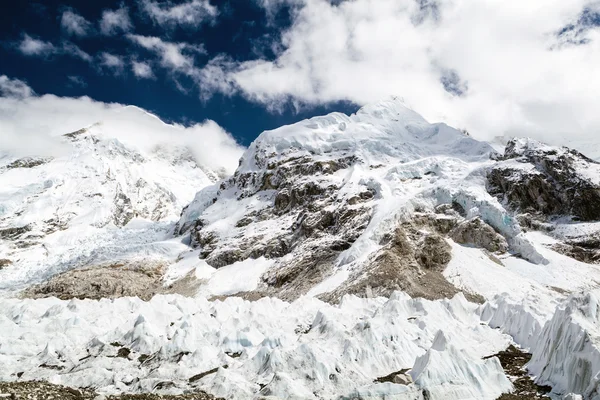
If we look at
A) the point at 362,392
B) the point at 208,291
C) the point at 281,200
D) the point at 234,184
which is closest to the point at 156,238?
the point at 234,184

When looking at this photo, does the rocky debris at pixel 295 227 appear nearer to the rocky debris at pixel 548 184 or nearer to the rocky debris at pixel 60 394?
the rocky debris at pixel 548 184

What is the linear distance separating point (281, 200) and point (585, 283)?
8964cm

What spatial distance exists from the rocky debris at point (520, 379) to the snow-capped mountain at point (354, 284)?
0.25 metres

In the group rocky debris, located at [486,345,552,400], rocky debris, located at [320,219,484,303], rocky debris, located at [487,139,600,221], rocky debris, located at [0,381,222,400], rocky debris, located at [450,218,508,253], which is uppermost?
rocky debris, located at [487,139,600,221]

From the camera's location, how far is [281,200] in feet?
499

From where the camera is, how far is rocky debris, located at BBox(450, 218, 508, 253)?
349ft

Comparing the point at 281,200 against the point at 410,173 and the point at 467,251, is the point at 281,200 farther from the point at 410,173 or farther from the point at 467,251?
the point at 467,251

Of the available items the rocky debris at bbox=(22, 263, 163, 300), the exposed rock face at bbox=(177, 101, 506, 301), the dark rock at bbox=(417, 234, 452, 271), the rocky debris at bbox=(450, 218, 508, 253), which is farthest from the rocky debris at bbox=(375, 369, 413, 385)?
the rocky debris at bbox=(22, 263, 163, 300)

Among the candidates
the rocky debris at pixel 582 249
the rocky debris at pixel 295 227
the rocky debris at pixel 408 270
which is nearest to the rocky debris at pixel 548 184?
the rocky debris at pixel 582 249

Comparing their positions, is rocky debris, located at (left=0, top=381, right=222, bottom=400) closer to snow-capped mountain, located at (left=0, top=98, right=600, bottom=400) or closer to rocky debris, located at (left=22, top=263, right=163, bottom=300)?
snow-capped mountain, located at (left=0, top=98, right=600, bottom=400)

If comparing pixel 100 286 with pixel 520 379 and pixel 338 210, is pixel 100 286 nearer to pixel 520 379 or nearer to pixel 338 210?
pixel 338 210

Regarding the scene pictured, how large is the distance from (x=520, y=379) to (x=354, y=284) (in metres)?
54.9

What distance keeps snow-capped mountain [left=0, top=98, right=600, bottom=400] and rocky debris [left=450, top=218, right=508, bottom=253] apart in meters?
0.35

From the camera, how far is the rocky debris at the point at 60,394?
2792cm
